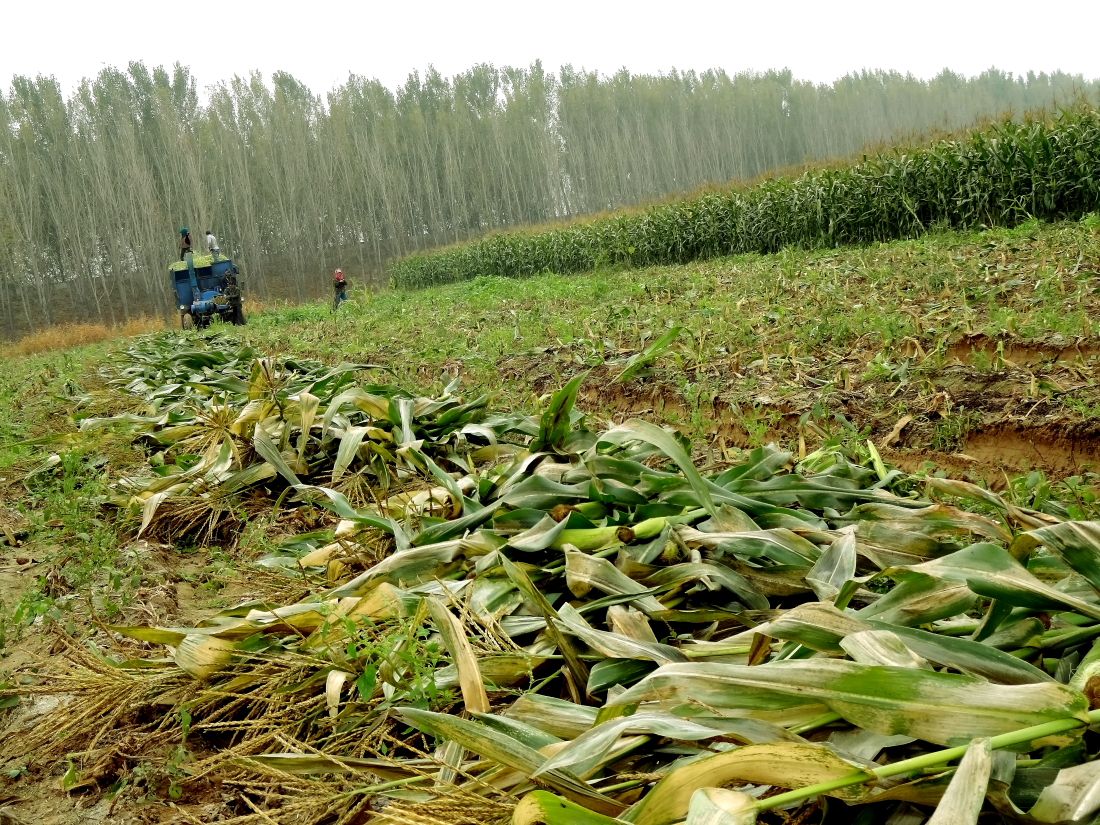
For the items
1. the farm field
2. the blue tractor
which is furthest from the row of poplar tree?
the farm field

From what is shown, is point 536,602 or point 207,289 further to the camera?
point 207,289

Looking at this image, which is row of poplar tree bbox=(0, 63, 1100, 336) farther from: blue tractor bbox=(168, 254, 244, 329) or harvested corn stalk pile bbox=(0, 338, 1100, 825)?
harvested corn stalk pile bbox=(0, 338, 1100, 825)

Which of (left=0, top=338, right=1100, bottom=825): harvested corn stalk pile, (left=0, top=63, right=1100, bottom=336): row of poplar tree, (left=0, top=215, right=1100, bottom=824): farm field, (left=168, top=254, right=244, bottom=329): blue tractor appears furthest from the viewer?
(left=0, top=63, right=1100, bottom=336): row of poplar tree

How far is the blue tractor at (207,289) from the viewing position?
15484 millimetres

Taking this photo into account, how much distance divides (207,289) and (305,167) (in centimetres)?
2899

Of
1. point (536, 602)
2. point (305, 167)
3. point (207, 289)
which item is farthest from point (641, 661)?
point (305, 167)

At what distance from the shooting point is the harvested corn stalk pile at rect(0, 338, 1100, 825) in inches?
34.7

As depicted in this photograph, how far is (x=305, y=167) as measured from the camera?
42.6m

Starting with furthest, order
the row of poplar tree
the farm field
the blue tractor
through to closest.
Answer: the row of poplar tree
the blue tractor
the farm field

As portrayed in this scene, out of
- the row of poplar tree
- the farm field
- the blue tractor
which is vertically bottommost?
the farm field

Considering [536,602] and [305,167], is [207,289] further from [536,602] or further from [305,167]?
[305,167]

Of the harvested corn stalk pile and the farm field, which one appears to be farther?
the farm field

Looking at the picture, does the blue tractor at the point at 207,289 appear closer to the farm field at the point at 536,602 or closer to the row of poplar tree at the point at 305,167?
the farm field at the point at 536,602

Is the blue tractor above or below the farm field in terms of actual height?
above
